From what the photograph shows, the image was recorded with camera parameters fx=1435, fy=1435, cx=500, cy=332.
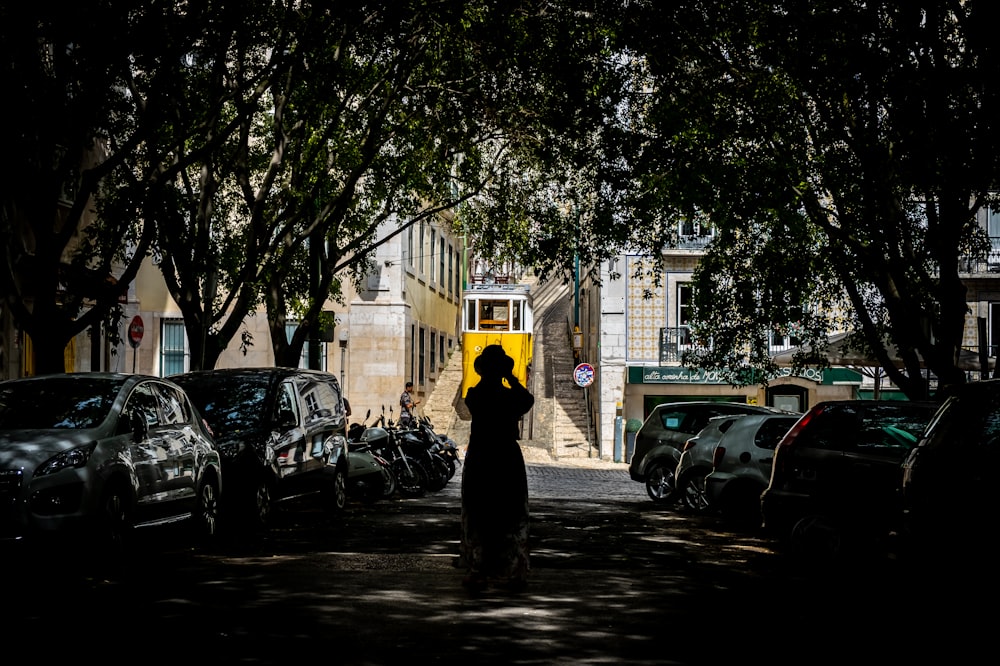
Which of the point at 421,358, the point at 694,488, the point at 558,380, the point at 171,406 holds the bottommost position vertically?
the point at 694,488

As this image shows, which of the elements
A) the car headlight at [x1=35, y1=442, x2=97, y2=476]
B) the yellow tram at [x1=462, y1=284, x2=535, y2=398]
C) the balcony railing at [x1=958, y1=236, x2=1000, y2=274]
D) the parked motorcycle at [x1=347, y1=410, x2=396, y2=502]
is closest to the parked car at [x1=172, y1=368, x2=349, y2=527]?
the parked motorcycle at [x1=347, y1=410, x2=396, y2=502]

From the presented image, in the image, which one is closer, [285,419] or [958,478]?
[958,478]

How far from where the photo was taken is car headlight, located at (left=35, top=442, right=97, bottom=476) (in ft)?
34.0

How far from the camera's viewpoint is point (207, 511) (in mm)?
13305

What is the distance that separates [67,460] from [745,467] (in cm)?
847

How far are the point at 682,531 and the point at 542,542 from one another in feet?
9.01

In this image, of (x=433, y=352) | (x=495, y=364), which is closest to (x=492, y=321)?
(x=433, y=352)

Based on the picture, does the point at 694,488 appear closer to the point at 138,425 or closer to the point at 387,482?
the point at 387,482

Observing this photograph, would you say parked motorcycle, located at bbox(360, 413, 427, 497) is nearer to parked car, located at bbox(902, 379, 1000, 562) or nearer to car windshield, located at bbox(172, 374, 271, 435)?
car windshield, located at bbox(172, 374, 271, 435)

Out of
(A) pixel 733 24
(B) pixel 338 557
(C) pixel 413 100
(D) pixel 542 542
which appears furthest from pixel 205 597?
(C) pixel 413 100

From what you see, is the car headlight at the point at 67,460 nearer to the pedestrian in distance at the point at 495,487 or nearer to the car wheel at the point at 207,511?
the car wheel at the point at 207,511

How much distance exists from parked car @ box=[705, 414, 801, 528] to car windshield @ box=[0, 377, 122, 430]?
7458 mm

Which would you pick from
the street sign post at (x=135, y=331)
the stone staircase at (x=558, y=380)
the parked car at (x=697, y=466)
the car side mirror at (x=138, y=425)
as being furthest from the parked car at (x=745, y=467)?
the stone staircase at (x=558, y=380)

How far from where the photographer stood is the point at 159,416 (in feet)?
40.9
